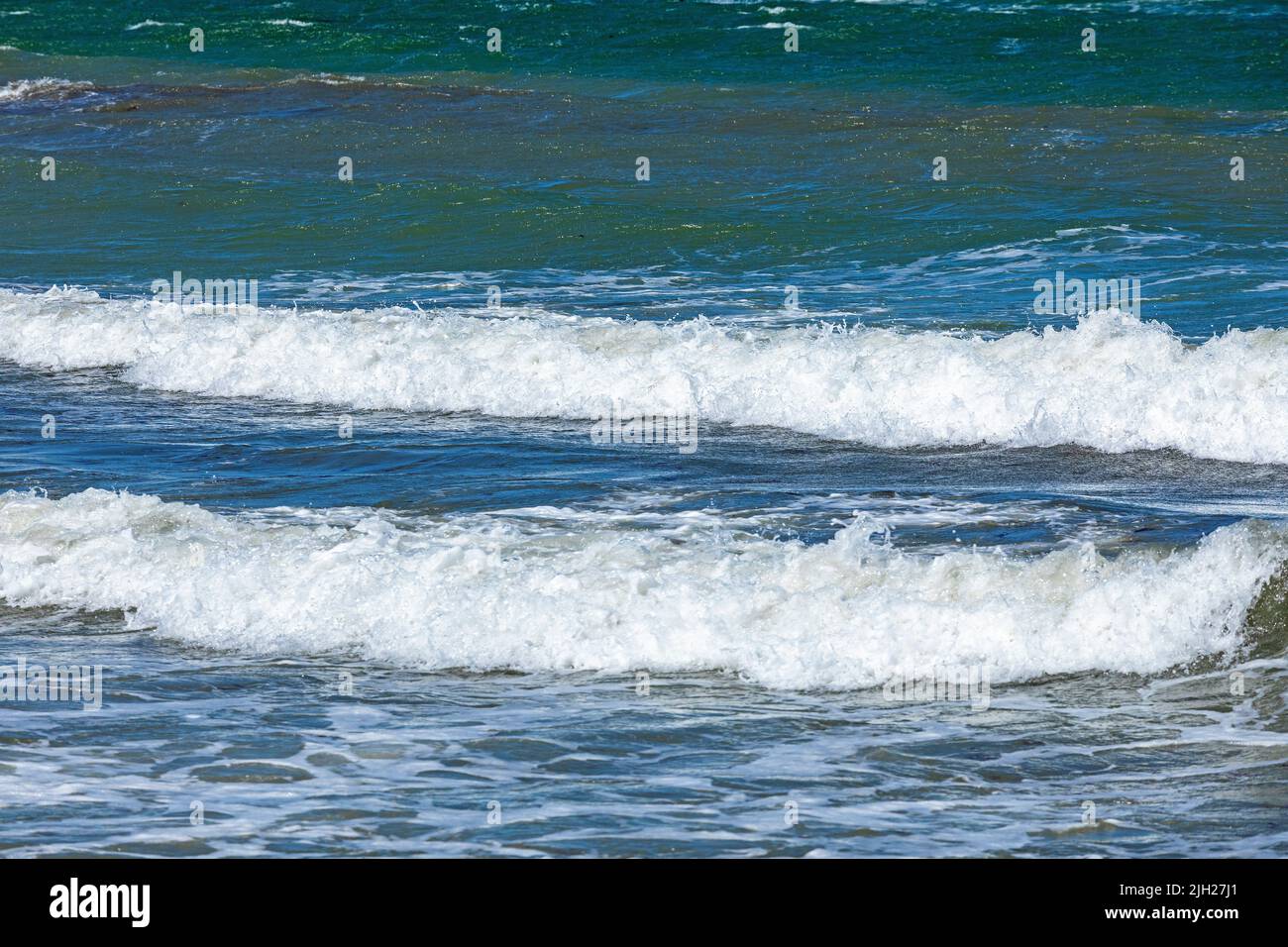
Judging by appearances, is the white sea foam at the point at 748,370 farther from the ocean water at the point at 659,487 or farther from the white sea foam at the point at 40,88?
the white sea foam at the point at 40,88

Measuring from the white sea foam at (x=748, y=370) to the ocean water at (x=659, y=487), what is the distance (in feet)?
0.14

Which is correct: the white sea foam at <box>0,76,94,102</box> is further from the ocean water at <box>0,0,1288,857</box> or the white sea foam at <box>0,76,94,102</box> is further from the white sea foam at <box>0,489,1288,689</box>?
the white sea foam at <box>0,489,1288,689</box>

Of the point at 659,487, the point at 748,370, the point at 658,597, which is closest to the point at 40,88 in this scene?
the point at 748,370

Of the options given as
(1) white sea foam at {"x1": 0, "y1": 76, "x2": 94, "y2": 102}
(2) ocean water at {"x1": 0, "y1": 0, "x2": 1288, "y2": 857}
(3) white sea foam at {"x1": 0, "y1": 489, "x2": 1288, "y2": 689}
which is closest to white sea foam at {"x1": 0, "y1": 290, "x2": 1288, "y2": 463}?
(2) ocean water at {"x1": 0, "y1": 0, "x2": 1288, "y2": 857}

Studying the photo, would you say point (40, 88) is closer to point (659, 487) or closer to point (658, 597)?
point (659, 487)

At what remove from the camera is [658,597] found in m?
8.19

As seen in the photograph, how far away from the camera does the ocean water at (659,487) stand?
6.21 meters

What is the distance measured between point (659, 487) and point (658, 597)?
2421mm

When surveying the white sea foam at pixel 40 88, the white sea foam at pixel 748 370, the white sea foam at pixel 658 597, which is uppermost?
the white sea foam at pixel 40 88

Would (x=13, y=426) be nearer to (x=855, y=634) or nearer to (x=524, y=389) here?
(x=524, y=389)

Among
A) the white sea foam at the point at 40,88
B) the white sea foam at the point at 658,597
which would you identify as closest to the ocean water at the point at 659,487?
the white sea foam at the point at 658,597

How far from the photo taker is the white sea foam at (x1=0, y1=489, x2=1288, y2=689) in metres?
7.71

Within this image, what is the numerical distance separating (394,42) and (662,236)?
19.4 meters

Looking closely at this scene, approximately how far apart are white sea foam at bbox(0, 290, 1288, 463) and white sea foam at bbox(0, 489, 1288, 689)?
422cm
